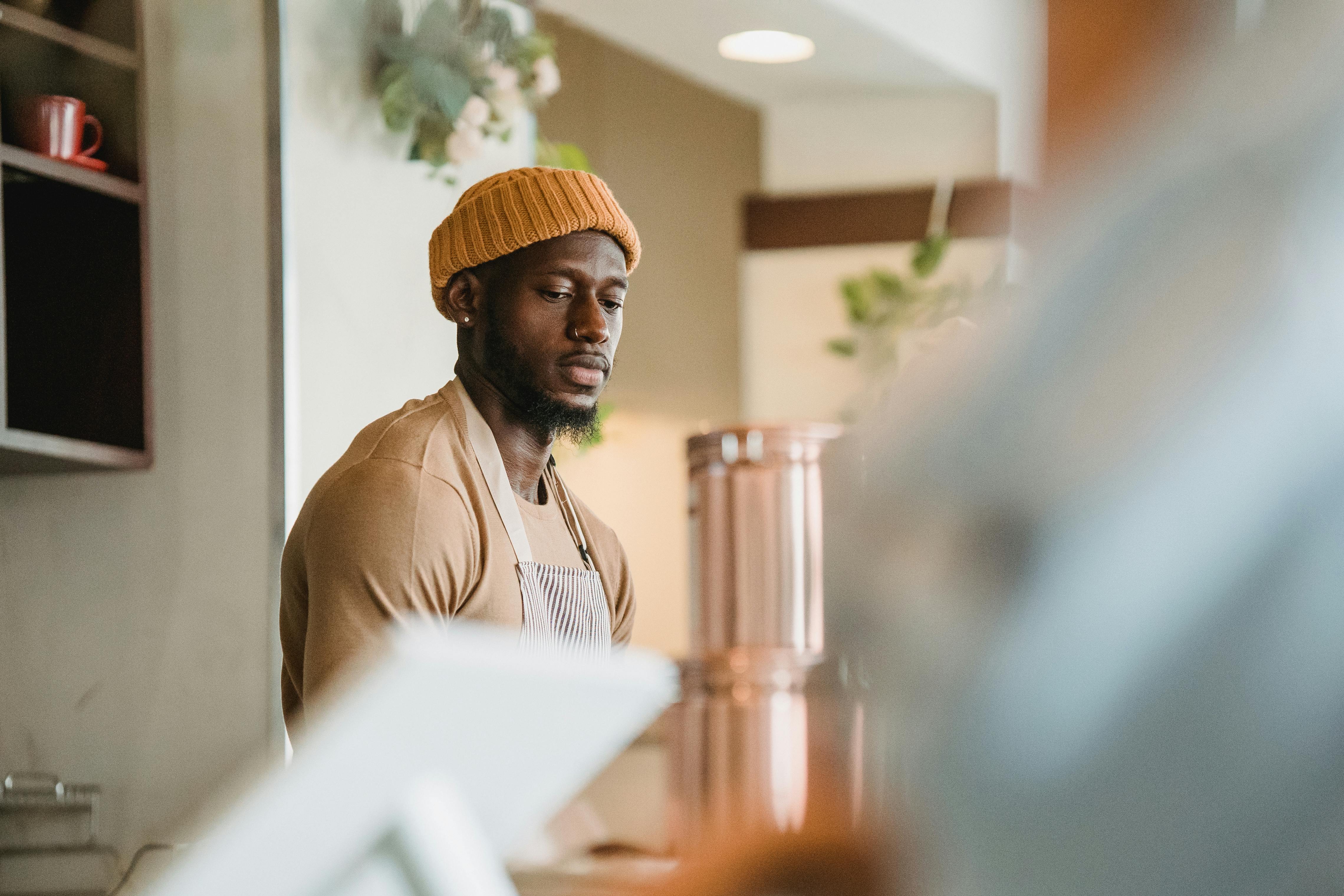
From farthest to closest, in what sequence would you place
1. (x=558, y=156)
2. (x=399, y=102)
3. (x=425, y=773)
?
(x=558, y=156), (x=399, y=102), (x=425, y=773)

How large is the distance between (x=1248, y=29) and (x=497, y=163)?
1673mm

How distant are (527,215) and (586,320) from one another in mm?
124

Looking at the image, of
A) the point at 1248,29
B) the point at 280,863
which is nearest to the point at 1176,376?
the point at 1248,29

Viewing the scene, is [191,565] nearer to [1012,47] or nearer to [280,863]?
[280,863]

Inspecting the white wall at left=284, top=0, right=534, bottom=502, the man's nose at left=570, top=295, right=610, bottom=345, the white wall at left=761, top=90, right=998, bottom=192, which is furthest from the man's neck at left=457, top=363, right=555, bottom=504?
the white wall at left=761, top=90, right=998, bottom=192

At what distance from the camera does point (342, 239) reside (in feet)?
6.68

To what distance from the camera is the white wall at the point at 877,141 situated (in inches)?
156

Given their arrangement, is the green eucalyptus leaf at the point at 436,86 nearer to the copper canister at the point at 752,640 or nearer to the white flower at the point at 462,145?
the white flower at the point at 462,145

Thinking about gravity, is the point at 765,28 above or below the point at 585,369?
above

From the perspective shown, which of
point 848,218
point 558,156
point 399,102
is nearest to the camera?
point 399,102

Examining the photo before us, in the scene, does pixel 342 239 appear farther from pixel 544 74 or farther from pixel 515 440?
pixel 515 440

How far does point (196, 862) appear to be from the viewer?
0.51m

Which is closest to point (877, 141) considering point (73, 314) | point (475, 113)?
point (475, 113)

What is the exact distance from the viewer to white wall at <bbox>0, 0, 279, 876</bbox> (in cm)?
193
